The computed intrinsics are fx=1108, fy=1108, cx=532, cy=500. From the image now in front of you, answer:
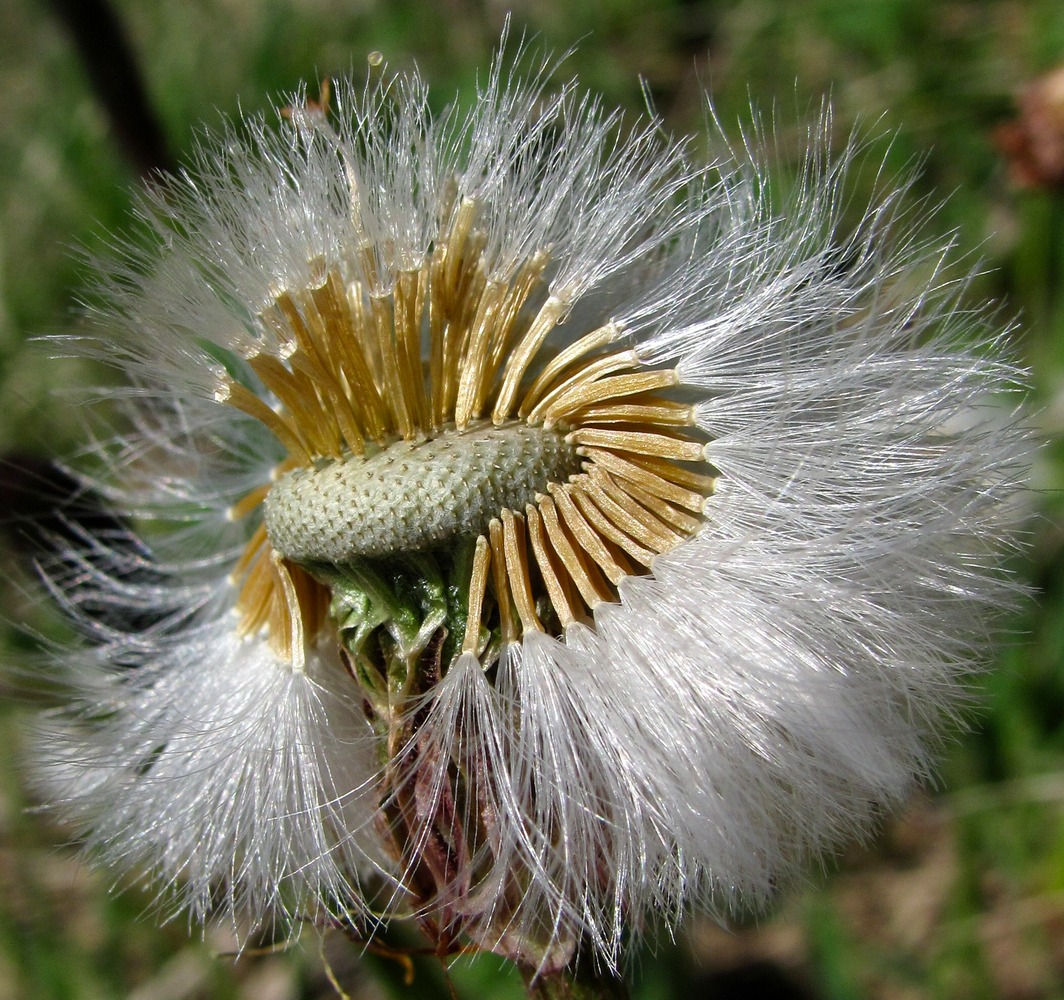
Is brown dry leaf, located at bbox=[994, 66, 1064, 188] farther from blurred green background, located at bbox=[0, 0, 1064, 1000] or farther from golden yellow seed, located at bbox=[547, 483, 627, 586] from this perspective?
golden yellow seed, located at bbox=[547, 483, 627, 586]

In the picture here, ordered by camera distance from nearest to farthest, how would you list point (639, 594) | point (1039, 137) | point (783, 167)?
1. point (639, 594)
2. point (783, 167)
3. point (1039, 137)

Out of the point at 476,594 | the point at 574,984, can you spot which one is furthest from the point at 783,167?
the point at 574,984

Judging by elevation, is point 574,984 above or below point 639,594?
below

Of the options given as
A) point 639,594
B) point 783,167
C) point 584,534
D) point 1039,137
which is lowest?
point 639,594

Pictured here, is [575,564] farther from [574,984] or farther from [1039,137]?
[1039,137]

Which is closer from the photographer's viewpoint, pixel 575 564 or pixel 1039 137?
pixel 575 564

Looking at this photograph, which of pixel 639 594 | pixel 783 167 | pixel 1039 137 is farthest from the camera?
pixel 1039 137

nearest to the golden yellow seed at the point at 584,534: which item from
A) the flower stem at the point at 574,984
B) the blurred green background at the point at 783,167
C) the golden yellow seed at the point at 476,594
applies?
the golden yellow seed at the point at 476,594
